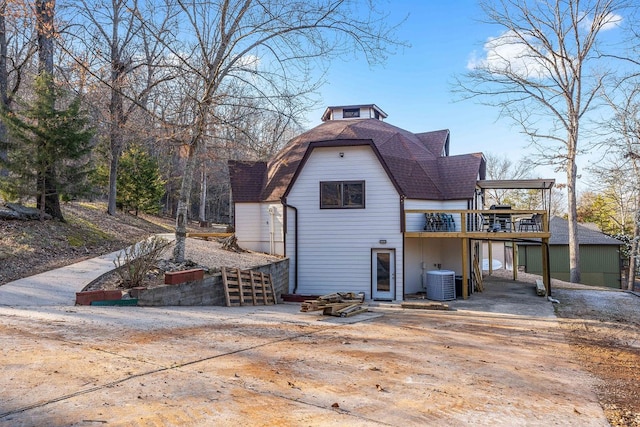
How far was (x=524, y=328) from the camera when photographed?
31.9 feet

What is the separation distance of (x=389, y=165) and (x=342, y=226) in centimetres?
304

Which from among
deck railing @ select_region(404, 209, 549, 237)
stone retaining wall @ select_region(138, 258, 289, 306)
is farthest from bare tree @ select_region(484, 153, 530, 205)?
stone retaining wall @ select_region(138, 258, 289, 306)

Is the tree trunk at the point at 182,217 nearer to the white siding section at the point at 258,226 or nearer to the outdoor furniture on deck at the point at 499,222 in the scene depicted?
the white siding section at the point at 258,226

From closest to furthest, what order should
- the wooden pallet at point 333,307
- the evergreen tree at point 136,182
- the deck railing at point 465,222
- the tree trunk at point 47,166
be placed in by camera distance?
the wooden pallet at point 333,307, the tree trunk at point 47,166, the deck railing at point 465,222, the evergreen tree at point 136,182

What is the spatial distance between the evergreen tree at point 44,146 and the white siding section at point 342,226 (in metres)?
7.52

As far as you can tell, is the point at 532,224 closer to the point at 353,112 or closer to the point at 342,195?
the point at 342,195

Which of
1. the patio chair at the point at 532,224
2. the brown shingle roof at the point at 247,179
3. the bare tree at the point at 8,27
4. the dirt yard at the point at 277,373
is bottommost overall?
the dirt yard at the point at 277,373

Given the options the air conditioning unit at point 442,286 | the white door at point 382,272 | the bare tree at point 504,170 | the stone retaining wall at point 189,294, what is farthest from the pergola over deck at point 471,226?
the bare tree at point 504,170

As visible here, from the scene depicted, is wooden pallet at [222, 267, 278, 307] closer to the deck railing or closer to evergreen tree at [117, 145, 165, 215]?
the deck railing

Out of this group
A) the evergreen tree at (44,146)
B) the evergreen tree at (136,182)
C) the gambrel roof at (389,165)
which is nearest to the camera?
the evergreen tree at (44,146)

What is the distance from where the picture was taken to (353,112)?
23.1m

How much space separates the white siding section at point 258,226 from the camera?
687 inches

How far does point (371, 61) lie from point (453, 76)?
1043cm

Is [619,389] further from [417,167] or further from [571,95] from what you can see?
[571,95]
